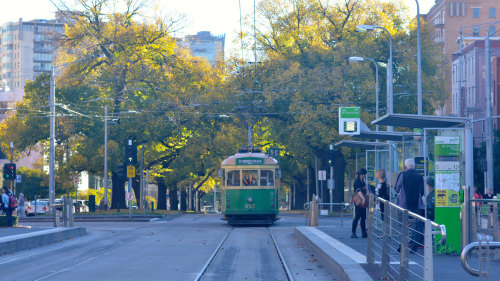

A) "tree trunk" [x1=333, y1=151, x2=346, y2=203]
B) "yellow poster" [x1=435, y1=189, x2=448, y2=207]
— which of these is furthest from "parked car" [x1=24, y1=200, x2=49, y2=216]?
"yellow poster" [x1=435, y1=189, x2=448, y2=207]

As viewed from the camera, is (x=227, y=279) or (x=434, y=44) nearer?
(x=227, y=279)

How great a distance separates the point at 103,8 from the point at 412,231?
Result: 4624 cm

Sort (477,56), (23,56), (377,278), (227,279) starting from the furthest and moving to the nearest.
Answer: (23,56) → (477,56) → (227,279) → (377,278)

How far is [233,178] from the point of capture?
3288 cm

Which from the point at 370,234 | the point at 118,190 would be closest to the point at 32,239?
the point at 370,234

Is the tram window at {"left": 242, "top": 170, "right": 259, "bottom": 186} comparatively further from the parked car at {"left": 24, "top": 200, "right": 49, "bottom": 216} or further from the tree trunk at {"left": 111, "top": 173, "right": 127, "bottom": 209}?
the parked car at {"left": 24, "top": 200, "right": 49, "bottom": 216}

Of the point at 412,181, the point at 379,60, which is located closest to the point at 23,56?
the point at 379,60

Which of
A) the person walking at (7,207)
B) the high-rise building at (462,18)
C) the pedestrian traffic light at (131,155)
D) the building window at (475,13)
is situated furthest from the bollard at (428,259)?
the building window at (475,13)

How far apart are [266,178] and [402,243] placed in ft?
78.2

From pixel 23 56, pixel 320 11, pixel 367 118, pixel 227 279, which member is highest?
pixel 23 56

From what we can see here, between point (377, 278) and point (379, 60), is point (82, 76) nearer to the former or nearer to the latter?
point (379, 60)

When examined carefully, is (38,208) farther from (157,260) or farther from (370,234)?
(370,234)

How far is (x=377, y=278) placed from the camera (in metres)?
10.5

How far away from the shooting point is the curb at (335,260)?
10.9m
